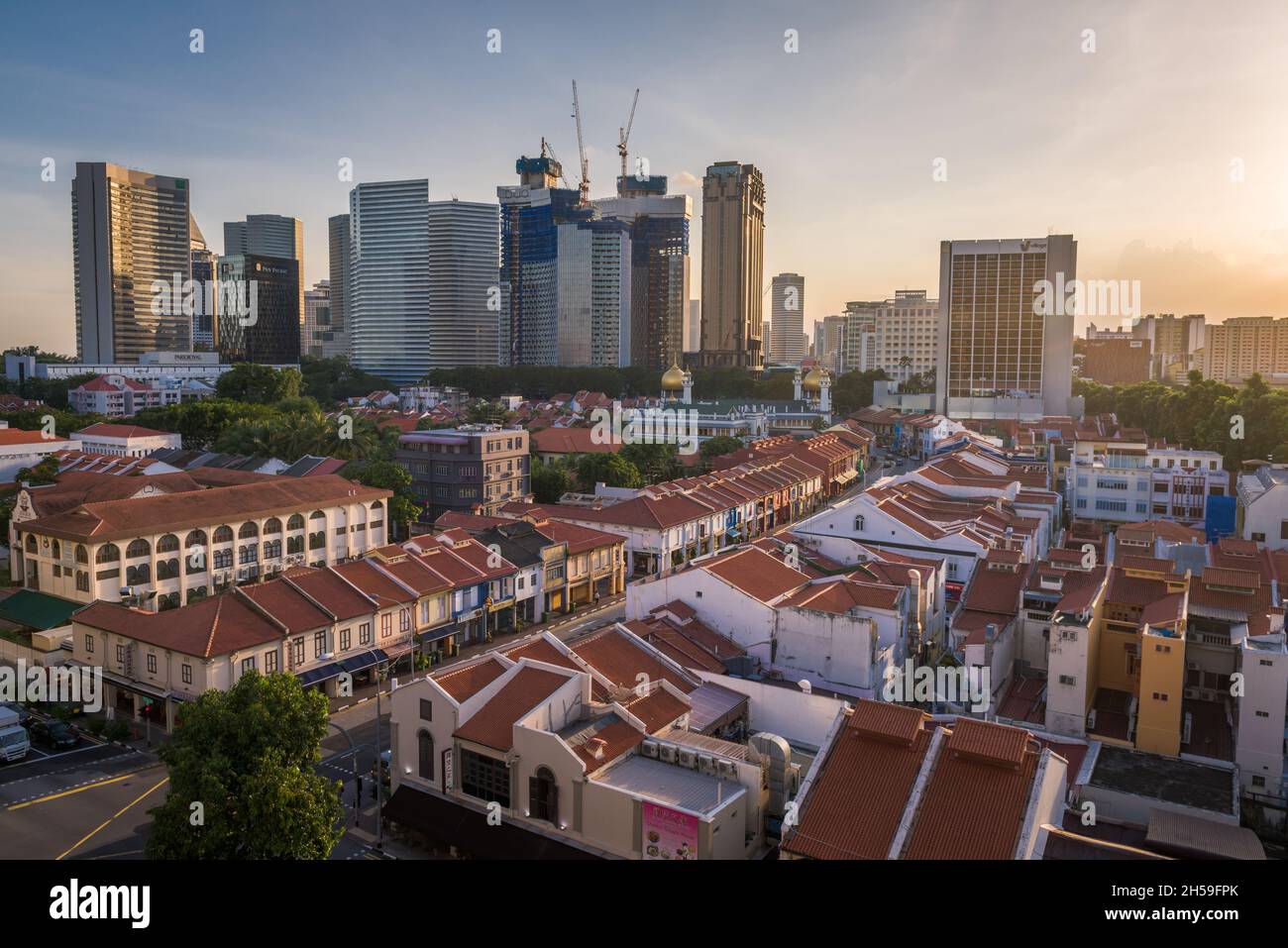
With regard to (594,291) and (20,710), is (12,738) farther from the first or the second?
(594,291)

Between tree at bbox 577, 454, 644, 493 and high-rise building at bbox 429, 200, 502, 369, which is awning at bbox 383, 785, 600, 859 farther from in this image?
high-rise building at bbox 429, 200, 502, 369

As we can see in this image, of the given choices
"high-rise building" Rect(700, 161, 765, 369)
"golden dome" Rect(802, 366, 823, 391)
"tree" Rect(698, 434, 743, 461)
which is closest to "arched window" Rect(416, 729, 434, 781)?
"tree" Rect(698, 434, 743, 461)

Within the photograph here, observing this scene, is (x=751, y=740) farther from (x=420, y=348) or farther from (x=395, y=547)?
(x=420, y=348)

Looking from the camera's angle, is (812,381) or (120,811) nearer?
(120,811)

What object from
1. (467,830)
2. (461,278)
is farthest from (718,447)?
(461,278)

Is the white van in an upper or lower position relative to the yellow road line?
upper
